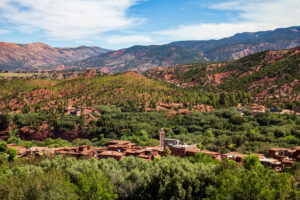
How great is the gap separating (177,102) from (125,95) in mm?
17296

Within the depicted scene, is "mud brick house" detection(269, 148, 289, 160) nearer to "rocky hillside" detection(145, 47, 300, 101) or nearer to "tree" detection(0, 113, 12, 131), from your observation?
"tree" detection(0, 113, 12, 131)

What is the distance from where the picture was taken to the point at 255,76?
458 ft

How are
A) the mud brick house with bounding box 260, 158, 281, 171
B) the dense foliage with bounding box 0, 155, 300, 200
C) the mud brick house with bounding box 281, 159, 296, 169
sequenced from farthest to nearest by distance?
1. the mud brick house with bounding box 260, 158, 281, 171
2. the mud brick house with bounding box 281, 159, 296, 169
3. the dense foliage with bounding box 0, 155, 300, 200

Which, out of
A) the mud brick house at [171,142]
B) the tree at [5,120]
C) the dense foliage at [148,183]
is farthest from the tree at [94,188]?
the tree at [5,120]

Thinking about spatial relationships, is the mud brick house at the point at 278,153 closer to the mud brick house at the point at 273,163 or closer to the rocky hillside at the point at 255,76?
the mud brick house at the point at 273,163

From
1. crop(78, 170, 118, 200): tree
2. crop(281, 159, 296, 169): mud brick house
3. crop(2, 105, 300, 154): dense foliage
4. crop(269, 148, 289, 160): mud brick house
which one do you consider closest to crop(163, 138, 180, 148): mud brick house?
crop(2, 105, 300, 154): dense foliage

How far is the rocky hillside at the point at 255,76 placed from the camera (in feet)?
398

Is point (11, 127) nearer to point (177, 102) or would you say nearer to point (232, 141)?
point (177, 102)

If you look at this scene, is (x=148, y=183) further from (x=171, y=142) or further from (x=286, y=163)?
(x=171, y=142)

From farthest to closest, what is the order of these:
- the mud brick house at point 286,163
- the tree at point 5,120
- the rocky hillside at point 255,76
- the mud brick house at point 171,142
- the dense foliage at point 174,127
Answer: the rocky hillside at point 255,76 < the tree at point 5,120 < the dense foliage at point 174,127 < the mud brick house at point 171,142 < the mud brick house at point 286,163

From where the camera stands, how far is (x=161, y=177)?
2745 cm

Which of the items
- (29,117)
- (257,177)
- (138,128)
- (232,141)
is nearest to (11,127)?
(29,117)

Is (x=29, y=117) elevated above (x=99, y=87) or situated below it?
below

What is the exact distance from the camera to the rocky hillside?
121 metres
